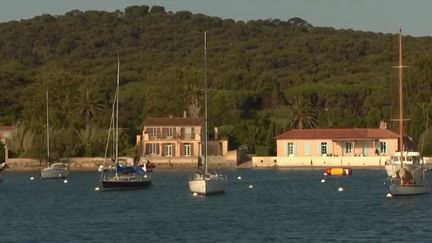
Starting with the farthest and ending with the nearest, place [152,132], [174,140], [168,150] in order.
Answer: [168,150] → [152,132] → [174,140]

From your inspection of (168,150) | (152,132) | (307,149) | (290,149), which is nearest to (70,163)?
(152,132)

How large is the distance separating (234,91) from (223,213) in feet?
265

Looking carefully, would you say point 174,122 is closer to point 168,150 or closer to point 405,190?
point 168,150

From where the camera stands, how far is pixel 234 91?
415 ft

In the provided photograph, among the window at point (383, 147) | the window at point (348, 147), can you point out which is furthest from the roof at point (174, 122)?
the window at point (383, 147)

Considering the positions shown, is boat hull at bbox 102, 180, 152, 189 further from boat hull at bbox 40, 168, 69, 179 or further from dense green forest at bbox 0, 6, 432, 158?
dense green forest at bbox 0, 6, 432, 158

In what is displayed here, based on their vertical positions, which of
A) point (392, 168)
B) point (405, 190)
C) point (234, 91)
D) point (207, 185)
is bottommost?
point (405, 190)

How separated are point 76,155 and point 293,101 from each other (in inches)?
1078

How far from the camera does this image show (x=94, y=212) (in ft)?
159

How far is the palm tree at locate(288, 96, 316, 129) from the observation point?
110688 millimetres

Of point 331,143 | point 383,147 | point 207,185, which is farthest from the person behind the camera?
point 331,143

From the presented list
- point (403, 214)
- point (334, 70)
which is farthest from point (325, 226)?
point (334, 70)

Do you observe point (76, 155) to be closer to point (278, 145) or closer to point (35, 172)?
point (35, 172)

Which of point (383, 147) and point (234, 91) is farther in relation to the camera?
point (234, 91)
